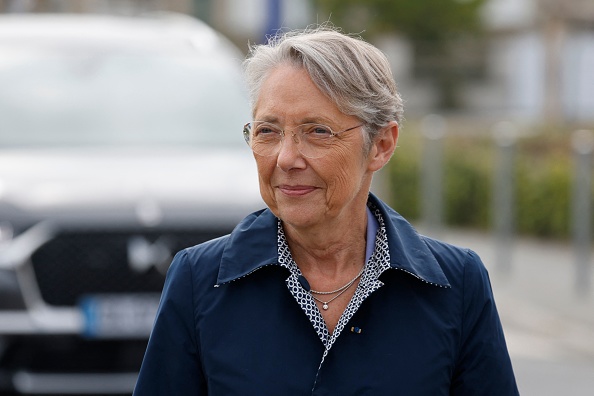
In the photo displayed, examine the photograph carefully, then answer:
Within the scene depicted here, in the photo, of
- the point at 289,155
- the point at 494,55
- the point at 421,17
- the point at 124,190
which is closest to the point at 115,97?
the point at 124,190

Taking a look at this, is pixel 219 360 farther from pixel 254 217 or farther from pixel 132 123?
pixel 132 123

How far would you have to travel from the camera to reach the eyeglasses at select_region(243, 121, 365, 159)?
271 centimetres

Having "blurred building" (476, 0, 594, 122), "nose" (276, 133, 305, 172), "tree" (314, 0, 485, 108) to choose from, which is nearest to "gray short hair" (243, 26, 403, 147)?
"nose" (276, 133, 305, 172)

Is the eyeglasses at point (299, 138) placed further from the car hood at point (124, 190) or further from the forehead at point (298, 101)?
the car hood at point (124, 190)

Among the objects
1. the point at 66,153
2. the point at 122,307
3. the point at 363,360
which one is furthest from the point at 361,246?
the point at 66,153

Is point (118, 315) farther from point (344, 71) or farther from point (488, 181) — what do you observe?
point (488, 181)

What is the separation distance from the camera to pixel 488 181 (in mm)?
Result: 16125

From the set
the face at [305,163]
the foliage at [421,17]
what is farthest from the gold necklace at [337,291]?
the foliage at [421,17]

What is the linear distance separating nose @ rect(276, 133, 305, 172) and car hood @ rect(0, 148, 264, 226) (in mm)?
3297

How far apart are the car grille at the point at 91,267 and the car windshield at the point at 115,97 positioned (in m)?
0.87

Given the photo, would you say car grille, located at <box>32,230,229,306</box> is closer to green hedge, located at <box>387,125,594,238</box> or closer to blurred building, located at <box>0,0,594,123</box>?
green hedge, located at <box>387,125,594,238</box>

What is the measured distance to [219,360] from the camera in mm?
2662

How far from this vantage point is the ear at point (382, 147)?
2.85m

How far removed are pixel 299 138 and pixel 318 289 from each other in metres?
0.31
